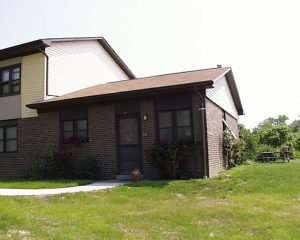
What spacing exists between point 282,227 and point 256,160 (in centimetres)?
1792

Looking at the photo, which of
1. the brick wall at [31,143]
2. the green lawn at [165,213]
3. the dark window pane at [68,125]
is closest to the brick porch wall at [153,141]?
the green lawn at [165,213]

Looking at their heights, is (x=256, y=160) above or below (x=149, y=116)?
below

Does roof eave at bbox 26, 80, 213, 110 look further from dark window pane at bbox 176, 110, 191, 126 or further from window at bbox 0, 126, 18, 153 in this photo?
window at bbox 0, 126, 18, 153

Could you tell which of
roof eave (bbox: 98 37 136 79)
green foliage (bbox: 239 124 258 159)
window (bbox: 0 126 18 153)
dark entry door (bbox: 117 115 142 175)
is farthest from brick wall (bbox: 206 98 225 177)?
window (bbox: 0 126 18 153)

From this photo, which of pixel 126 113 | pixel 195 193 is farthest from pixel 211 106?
pixel 195 193

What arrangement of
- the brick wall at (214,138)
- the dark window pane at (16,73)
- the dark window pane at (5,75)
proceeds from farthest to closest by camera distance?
the dark window pane at (5,75) → the dark window pane at (16,73) → the brick wall at (214,138)

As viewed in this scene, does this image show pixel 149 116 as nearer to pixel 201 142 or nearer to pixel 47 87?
pixel 201 142

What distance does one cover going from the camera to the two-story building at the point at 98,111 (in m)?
12.9

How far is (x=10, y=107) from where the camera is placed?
17.3 m

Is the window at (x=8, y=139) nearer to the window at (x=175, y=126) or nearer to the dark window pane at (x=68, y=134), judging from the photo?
the dark window pane at (x=68, y=134)

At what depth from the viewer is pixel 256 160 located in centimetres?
2322

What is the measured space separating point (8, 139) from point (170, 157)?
878 centimetres

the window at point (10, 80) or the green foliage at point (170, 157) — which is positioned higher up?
the window at point (10, 80)

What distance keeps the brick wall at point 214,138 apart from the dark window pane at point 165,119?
1336mm
